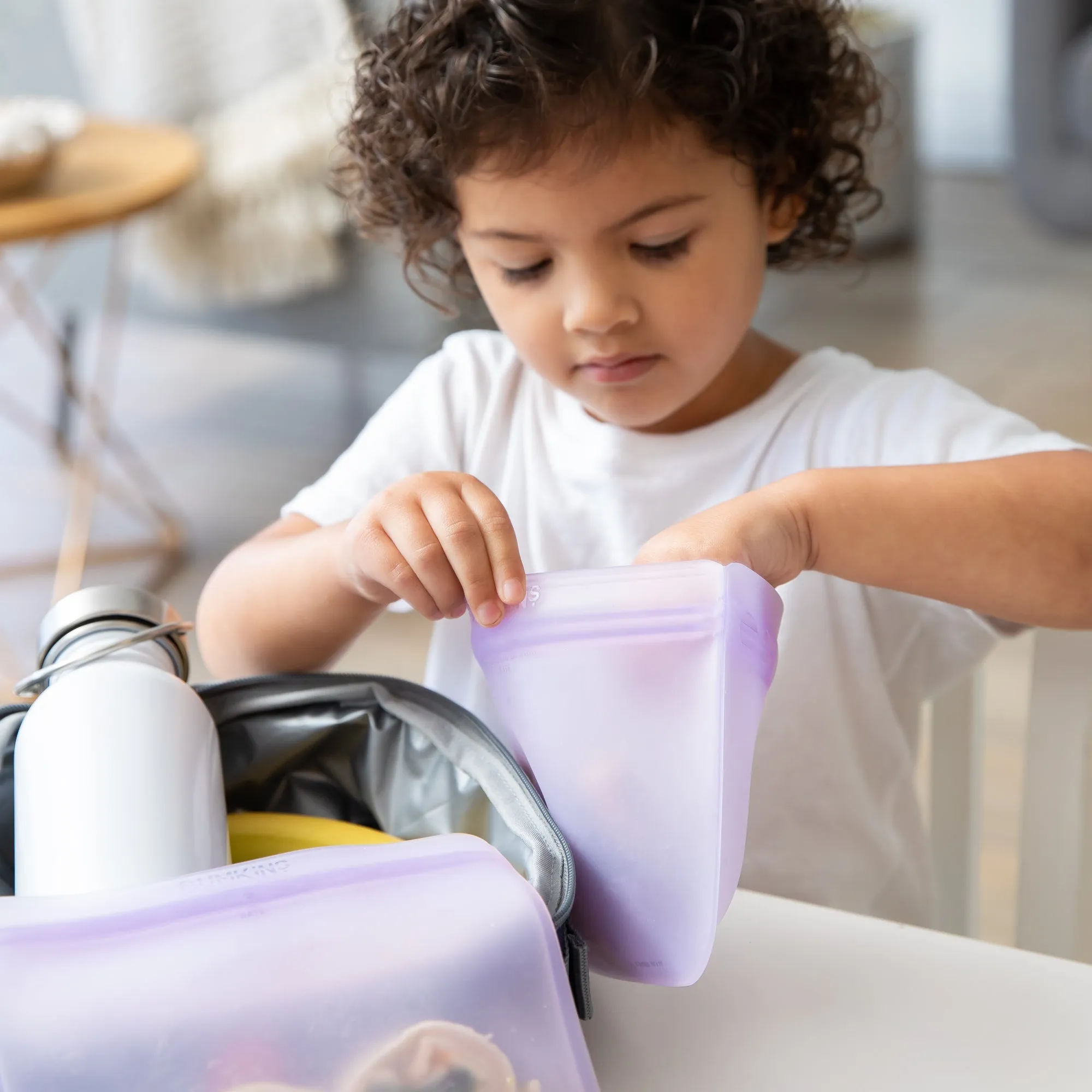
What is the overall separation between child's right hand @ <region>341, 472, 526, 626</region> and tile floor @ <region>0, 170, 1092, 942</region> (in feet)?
3.95

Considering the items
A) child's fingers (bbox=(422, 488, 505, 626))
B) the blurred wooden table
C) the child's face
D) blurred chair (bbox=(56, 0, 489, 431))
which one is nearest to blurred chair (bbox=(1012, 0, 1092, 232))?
blurred chair (bbox=(56, 0, 489, 431))

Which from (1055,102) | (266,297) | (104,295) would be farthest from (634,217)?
(1055,102)

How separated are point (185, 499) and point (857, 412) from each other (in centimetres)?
178

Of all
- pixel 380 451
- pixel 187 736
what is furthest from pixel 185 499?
pixel 187 736

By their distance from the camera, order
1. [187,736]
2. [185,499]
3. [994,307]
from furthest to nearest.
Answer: [994,307]
[185,499]
[187,736]

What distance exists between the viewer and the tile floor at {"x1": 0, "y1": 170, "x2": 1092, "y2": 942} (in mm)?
2100

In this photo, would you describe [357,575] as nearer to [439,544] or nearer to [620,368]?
[439,544]

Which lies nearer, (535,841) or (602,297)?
(535,841)

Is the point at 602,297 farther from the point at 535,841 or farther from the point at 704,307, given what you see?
the point at 535,841

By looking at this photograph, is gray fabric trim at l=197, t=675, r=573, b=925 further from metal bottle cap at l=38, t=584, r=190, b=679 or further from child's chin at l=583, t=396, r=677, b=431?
child's chin at l=583, t=396, r=677, b=431

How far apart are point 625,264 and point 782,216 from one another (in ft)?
0.55

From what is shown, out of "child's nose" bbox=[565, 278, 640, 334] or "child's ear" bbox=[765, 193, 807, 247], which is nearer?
"child's nose" bbox=[565, 278, 640, 334]

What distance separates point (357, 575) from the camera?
2.08ft

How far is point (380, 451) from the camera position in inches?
34.3
